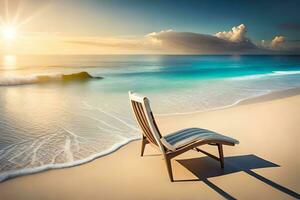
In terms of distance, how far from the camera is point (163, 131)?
5.40 m

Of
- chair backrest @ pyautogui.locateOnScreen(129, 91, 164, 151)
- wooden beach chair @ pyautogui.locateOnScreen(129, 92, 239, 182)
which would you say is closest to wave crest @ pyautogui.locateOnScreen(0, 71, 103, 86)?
chair backrest @ pyautogui.locateOnScreen(129, 91, 164, 151)

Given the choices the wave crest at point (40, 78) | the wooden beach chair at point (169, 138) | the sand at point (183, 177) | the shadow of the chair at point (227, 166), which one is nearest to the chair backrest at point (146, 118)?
the wooden beach chair at point (169, 138)

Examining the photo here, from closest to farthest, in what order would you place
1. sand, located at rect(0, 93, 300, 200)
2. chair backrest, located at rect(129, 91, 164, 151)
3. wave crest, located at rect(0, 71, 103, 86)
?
sand, located at rect(0, 93, 300, 200), chair backrest, located at rect(129, 91, 164, 151), wave crest, located at rect(0, 71, 103, 86)

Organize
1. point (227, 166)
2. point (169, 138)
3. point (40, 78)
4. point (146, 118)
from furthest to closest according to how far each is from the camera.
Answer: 1. point (40, 78)
2. point (227, 166)
3. point (169, 138)
4. point (146, 118)

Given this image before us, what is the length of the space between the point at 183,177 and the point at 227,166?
1.95 ft

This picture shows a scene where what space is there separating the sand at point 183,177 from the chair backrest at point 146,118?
0.37 metres

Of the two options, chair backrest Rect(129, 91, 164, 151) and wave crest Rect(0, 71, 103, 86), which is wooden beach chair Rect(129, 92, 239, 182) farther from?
wave crest Rect(0, 71, 103, 86)

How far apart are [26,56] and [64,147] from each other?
29160 mm

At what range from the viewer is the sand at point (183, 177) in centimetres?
299

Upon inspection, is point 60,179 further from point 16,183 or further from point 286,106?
point 286,106

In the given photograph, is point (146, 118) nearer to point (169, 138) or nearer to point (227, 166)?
point (169, 138)

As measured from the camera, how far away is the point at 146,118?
10.8 ft

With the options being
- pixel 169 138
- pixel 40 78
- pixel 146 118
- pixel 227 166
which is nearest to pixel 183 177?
pixel 169 138

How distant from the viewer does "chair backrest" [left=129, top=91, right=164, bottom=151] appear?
125 inches
